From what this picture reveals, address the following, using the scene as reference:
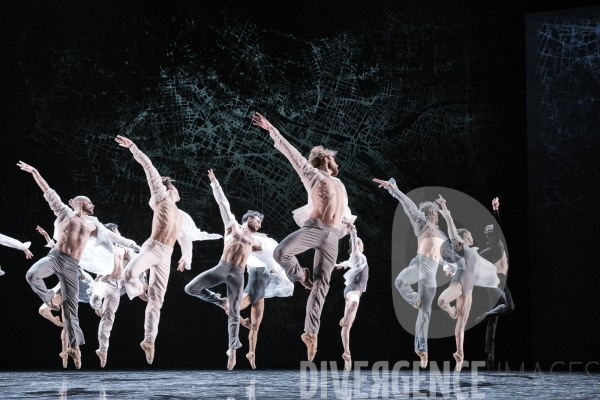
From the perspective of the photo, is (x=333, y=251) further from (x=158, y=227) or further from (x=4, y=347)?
(x=4, y=347)

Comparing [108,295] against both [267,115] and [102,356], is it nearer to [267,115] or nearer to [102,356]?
[102,356]

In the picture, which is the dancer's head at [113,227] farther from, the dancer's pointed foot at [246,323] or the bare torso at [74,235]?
the dancer's pointed foot at [246,323]

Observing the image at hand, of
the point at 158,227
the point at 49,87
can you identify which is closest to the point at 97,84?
the point at 49,87

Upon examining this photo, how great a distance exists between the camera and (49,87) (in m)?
8.62

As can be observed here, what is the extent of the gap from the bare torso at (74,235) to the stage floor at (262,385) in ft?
4.03

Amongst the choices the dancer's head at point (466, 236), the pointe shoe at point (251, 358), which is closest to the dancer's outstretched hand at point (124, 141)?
the pointe shoe at point (251, 358)

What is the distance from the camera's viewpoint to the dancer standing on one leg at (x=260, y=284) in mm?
7945

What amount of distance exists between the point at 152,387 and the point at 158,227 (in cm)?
235

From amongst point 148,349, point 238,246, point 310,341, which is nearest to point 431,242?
point 310,341

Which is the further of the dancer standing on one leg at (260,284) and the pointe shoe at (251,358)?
the pointe shoe at (251,358)

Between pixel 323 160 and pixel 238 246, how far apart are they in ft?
4.11

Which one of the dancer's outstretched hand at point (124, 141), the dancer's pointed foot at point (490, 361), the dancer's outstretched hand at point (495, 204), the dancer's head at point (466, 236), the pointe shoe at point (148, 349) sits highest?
the dancer's outstretched hand at point (124, 141)

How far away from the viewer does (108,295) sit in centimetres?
809

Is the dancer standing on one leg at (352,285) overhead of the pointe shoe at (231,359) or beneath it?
overhead
